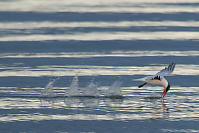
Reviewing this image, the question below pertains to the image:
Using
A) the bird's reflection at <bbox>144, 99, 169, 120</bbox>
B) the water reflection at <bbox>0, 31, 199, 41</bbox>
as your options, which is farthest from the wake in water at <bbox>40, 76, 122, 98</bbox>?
the water reflection at <bbox>0, 31, 199, 41</bbox>

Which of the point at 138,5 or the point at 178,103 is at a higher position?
the point at 138,5

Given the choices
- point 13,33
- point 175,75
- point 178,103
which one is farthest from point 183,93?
point 13,33

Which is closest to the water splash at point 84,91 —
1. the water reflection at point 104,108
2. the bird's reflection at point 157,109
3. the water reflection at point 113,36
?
the water reflection at point 104,108

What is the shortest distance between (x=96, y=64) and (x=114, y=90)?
3.92 m

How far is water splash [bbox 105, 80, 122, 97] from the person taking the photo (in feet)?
52.6

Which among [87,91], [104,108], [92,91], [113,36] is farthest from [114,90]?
[113,36]

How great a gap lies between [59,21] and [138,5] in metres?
5.72

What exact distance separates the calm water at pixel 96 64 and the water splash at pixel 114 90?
0.08ft

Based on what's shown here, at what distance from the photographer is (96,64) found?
20.0 meters

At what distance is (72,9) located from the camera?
3006 cm

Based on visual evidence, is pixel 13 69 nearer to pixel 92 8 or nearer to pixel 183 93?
pixel 183 93

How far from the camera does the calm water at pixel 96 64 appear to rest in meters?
13.8

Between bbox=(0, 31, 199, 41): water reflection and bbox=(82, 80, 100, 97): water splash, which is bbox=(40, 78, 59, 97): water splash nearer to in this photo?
bbox=(82, 80, 100, 97): water splash

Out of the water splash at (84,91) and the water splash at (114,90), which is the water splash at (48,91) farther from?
the water splash at (114,90)
